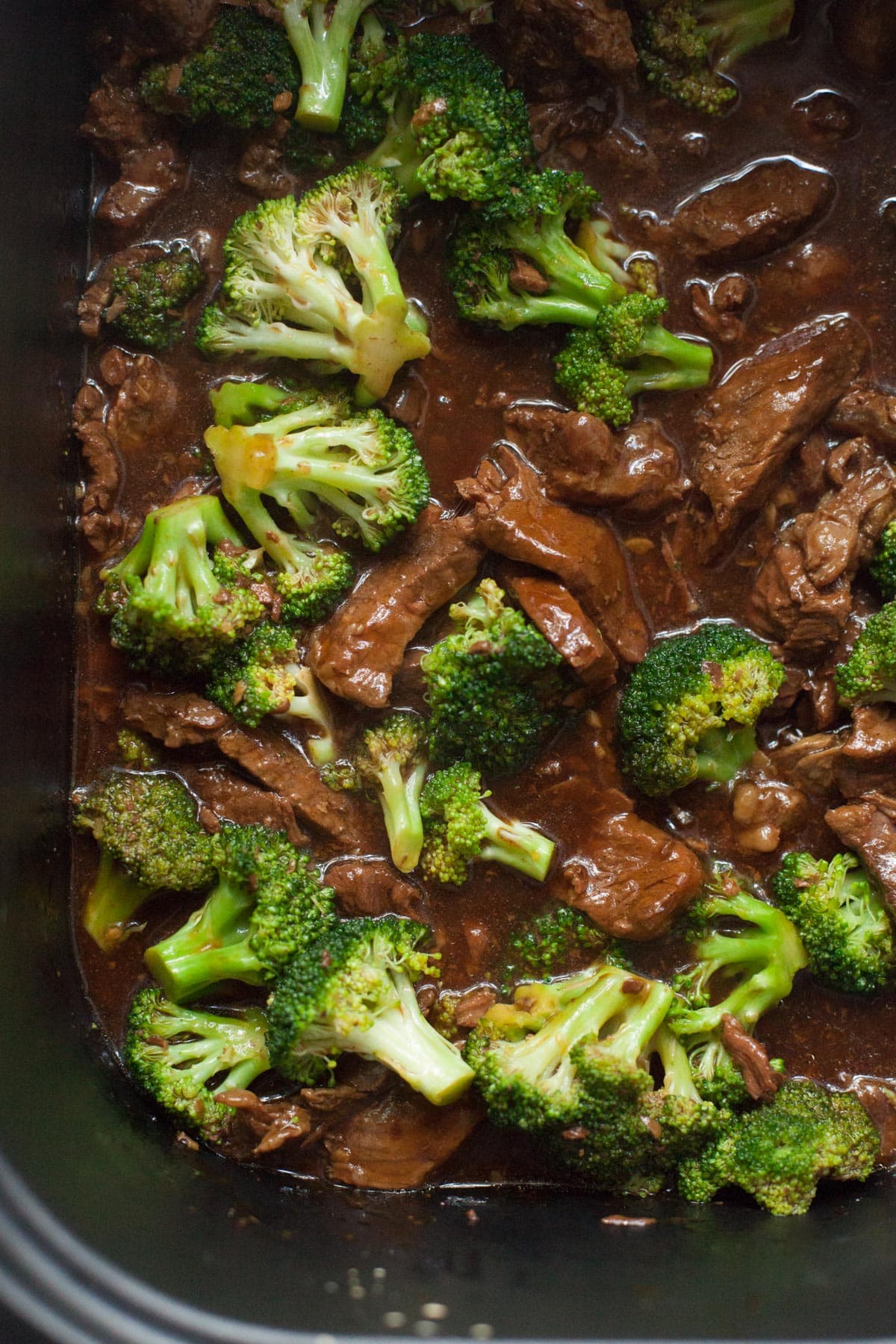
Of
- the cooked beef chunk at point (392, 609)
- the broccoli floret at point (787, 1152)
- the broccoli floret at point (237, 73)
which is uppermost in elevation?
the broccoli floret at point (237, 73)

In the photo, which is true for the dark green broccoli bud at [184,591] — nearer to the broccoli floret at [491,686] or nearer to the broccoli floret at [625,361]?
the broccoli floret at [491,686]

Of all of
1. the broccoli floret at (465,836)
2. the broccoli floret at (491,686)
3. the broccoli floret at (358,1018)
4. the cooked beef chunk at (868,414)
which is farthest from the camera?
the cooked beef chunk at (868,414)

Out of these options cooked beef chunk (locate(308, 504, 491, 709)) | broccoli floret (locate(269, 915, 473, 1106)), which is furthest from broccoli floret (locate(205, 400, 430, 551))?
broccoli floret (locate(269, 915, 473, 1106))

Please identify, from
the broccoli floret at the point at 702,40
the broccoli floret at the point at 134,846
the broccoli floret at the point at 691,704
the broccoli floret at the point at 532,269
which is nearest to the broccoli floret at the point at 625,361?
the broccoli floret at the point at 532,269

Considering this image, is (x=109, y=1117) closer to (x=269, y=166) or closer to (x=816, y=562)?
(x=816, y=562)

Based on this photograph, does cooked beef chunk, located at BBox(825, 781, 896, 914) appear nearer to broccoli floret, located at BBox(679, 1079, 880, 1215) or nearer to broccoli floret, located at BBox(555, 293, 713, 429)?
broccoli floret, located at BBox(679, 1079, 880, 1215)

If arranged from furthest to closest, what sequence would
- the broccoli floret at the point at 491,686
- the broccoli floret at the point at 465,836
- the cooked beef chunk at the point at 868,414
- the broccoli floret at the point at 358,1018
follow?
the cooked beef chunk at the point at 868,414 → the broccoli floret at the point at 465,836 → the broccoli floret at the point at 491,686 → the broccoli floret at the point at 358,1018

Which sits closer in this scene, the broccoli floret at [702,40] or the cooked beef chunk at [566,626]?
the cooked beef chunk at [566,626]
